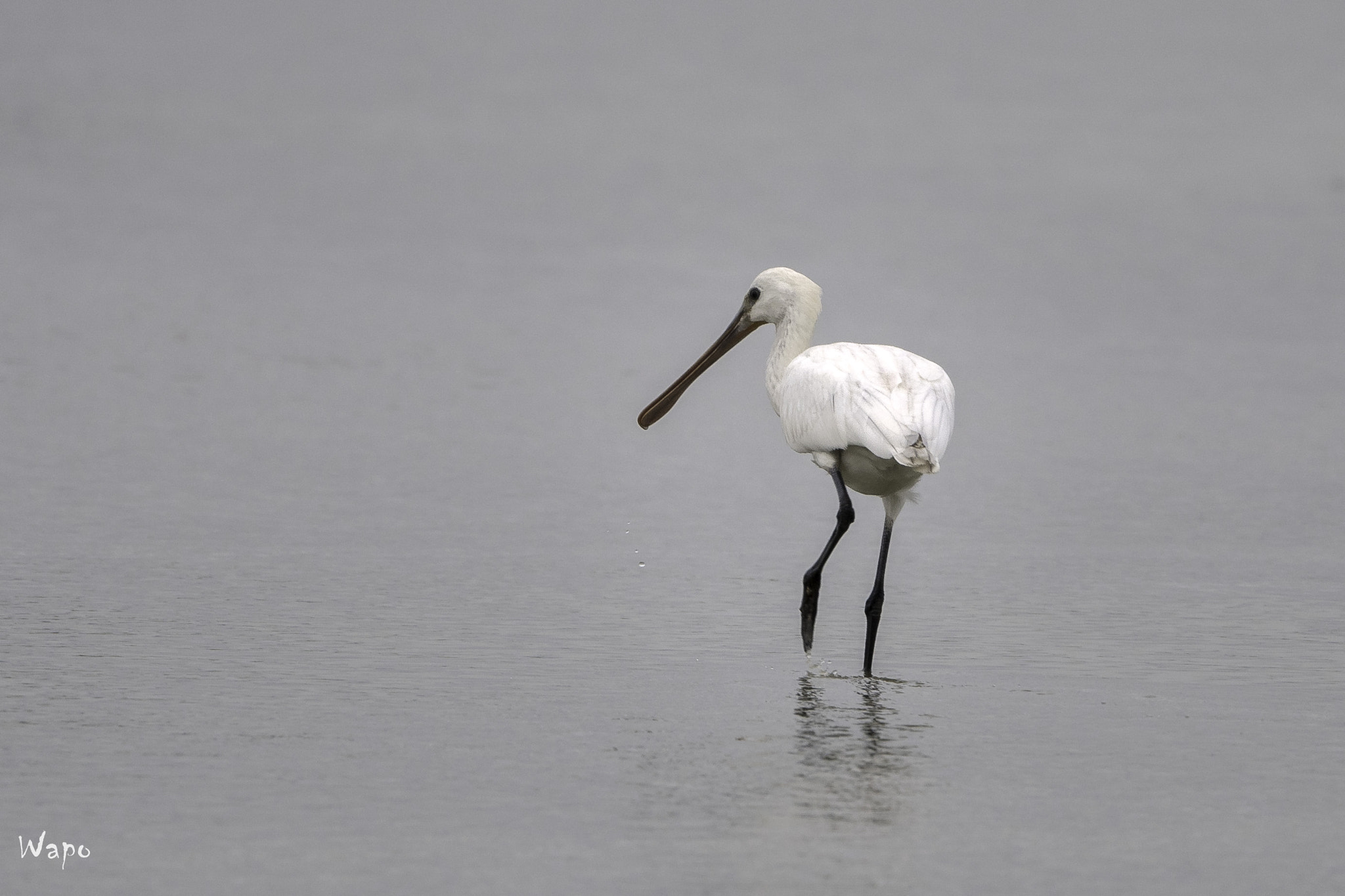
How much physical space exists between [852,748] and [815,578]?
185 centimetres

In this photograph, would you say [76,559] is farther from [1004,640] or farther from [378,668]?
[1004,640]

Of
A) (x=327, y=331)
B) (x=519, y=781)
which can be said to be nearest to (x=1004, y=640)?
(x=519, y=781)

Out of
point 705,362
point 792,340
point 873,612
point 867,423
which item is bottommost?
point 873,612

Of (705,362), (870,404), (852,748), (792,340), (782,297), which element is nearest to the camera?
(852,748)

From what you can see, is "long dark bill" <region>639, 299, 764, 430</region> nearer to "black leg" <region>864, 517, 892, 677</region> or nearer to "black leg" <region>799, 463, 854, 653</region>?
"black leg" <region>799, 463, 854, 653</region>

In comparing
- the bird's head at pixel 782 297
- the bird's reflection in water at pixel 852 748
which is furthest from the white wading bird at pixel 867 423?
the bird's reflection in water at pixel 852 748

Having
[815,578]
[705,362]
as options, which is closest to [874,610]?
[815,578]

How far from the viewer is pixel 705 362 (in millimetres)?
9484

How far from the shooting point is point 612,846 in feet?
15.7

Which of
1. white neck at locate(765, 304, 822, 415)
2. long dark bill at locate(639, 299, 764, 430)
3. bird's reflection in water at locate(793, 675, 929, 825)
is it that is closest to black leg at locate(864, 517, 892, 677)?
bird's reflection in water at locate(793, 675, 929, 825)

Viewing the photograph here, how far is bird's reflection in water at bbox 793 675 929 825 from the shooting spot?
516cm

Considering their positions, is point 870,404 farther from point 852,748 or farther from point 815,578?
point 852,748

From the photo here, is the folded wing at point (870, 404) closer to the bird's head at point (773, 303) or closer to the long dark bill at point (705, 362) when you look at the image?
the bird's head at point (773, 303)

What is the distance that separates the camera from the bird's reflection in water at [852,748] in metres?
5.16
